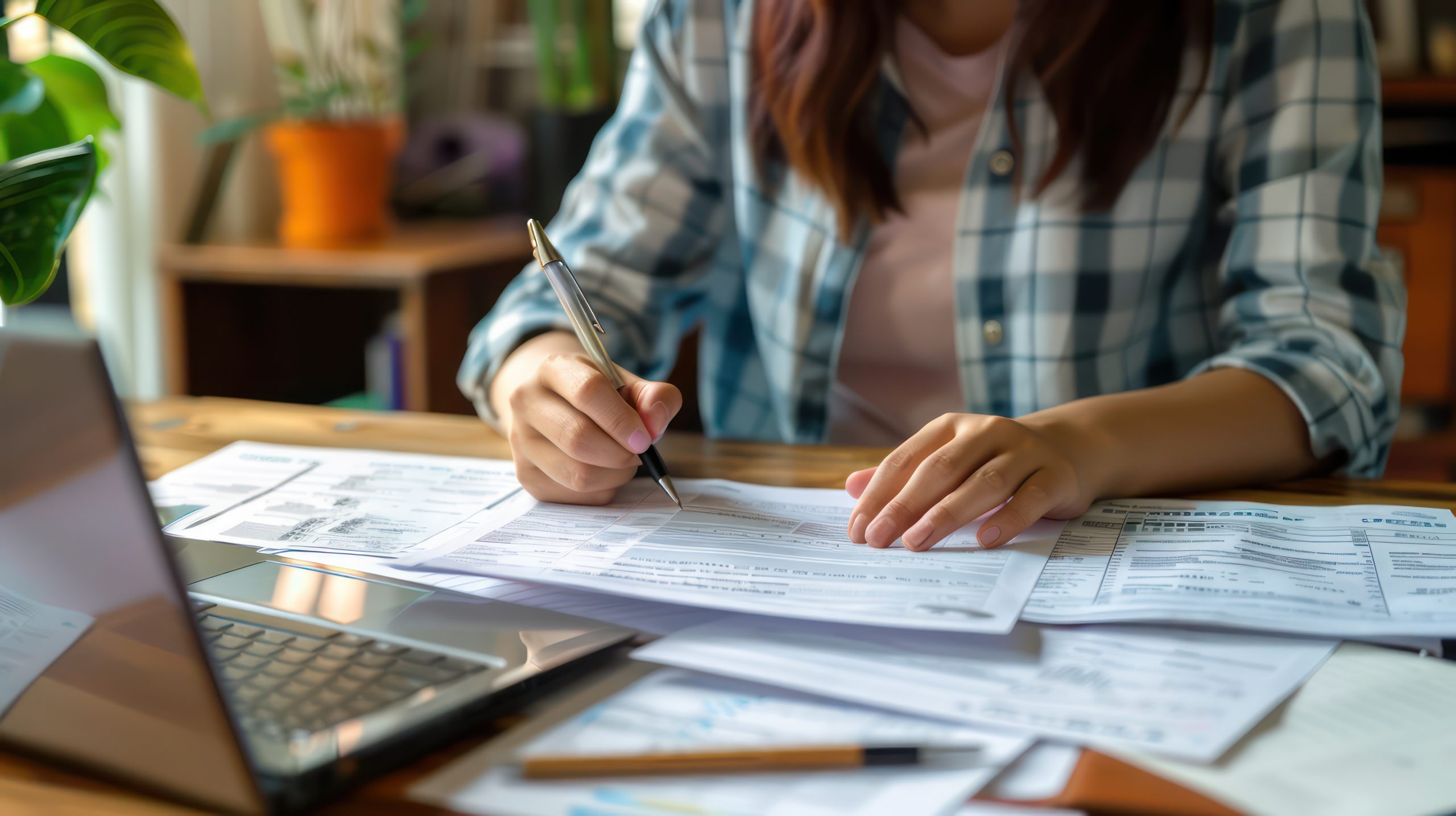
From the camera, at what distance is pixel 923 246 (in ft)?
3.25

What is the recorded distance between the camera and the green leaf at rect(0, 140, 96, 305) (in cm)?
58

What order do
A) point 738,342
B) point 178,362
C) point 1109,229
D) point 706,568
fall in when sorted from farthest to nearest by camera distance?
point 178,362
point 738,342
point 1109,229
point 706,568

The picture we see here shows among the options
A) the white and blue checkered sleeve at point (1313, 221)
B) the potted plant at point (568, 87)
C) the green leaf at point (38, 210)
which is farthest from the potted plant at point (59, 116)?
the potted plant at point (568, 87)

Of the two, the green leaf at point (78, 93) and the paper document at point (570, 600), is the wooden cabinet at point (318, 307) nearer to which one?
the green leaf at point (78, 93)

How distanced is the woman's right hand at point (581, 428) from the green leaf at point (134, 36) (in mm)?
276

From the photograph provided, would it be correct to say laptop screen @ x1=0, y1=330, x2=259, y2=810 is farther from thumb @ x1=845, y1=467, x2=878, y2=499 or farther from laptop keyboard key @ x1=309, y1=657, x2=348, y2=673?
thumb @ x1=845, y1=467, x2=878, y2=499

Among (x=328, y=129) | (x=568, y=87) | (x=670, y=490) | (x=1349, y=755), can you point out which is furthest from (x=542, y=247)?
(x=568, y=87)

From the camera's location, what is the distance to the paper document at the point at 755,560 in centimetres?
47

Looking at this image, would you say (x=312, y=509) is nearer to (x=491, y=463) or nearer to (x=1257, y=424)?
(x=491, y=463)

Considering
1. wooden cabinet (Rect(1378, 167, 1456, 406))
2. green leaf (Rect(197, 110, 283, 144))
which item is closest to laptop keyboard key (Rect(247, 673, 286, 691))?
green leaf (Rect(197, 110, 283, 144))

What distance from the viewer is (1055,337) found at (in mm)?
928

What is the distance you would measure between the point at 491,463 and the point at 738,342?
1.40 ft

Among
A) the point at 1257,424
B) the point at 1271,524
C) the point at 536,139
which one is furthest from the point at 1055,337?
the point at 536,139

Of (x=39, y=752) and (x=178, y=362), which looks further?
(x=178, y=362)
